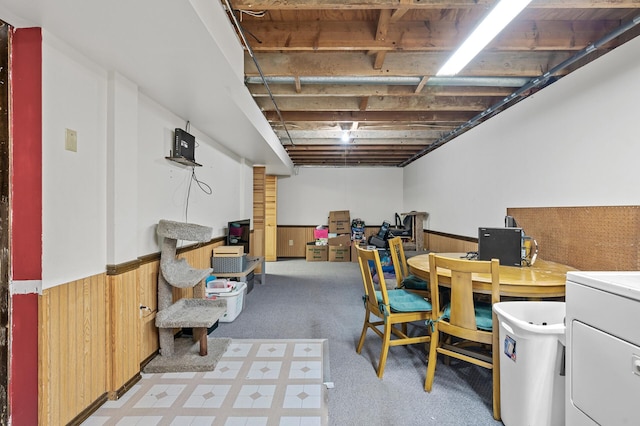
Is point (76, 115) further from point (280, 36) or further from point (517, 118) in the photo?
point (517, 118)

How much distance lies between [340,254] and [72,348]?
5.74m

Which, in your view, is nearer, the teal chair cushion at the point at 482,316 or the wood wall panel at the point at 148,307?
the teal chair cushion at the point at 482,316

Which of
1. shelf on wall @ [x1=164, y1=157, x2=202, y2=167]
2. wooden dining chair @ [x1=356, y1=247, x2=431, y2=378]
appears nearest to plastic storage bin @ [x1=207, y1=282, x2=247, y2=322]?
shelf on wall @ [x1=164, y1=157, x2=202, y2=167]

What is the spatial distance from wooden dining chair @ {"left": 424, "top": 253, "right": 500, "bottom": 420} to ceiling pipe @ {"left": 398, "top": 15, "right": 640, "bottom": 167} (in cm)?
179

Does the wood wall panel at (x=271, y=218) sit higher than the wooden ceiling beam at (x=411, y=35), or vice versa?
the wooden ceiling beam at (x=411, y=35)

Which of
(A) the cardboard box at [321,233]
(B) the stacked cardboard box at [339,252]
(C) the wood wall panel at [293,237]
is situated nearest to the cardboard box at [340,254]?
(B) the stacked cardboard box at [339,252]

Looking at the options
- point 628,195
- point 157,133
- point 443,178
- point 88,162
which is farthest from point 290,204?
point 628,195

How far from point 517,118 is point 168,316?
407cm

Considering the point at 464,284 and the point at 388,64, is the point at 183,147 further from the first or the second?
the point at 464,284

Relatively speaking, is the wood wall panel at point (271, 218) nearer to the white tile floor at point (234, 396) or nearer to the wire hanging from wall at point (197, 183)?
the wire hanging from wall at point (197, 183)

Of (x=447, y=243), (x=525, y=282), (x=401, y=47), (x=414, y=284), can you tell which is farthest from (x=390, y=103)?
(x=447, y=243)

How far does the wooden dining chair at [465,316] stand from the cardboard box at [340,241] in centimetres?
480

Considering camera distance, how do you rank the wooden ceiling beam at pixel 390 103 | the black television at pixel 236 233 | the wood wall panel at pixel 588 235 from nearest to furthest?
1. the wood wall panel at pixel 588 235
2. the wooden ceiling beam at pixel 390 103
3. the black television at pixel 236 233

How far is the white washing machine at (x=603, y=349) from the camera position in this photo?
1.03m
